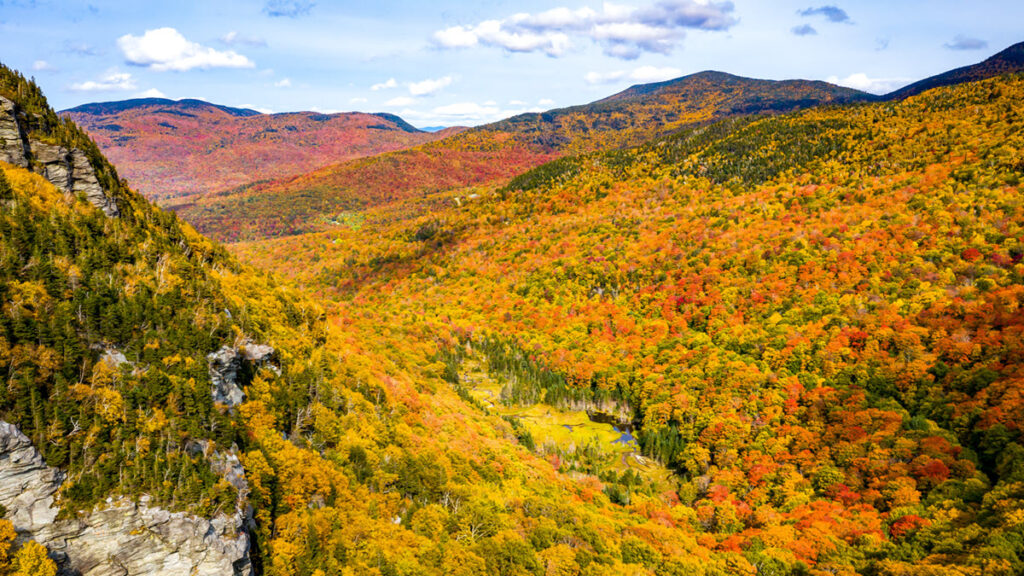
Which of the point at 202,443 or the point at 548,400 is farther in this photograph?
the point at 548,400

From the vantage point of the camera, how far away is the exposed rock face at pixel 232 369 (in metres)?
46.9

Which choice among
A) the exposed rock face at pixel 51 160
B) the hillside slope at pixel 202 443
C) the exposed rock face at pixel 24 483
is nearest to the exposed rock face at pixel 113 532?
the exposed rock face at pixel 24 483

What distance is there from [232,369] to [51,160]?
29.7 m

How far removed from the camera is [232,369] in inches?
1989

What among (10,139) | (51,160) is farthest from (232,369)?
(10,139)

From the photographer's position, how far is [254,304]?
244 feet

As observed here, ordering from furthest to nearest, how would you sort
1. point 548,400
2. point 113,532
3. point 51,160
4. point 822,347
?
point 548,400 < point 822,347 < point 51,160 < point 113,532

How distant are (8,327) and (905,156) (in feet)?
785

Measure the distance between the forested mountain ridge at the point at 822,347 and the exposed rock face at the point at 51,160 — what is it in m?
88.6

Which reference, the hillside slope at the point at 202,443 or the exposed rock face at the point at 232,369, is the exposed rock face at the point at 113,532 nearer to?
the hillside slope at the point at 202,443

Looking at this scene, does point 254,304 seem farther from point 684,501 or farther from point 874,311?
point 874,311

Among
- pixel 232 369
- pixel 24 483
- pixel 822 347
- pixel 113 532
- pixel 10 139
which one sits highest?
pixel 10 139

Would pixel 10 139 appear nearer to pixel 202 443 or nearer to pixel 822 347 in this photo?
pixel 202 443

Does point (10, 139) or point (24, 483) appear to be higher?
point (10, 139)
